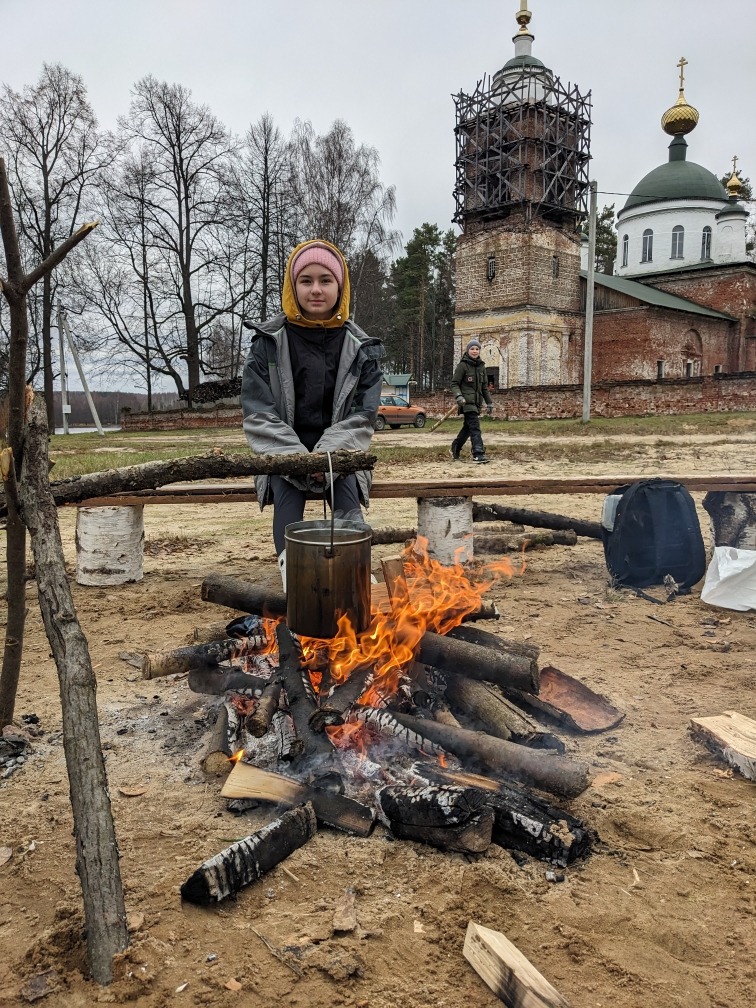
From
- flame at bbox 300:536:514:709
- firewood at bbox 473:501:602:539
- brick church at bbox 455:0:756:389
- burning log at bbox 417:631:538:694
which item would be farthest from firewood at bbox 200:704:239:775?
brick church at bbox 455:0:756:389

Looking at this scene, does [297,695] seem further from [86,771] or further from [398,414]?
[398,414]

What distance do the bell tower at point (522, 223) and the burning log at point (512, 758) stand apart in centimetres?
3351

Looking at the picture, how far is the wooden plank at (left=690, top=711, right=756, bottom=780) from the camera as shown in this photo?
8.33ft

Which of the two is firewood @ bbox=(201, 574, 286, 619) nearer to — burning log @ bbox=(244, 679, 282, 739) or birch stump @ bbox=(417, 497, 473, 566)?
burning log @ bbox=(244, 679, 282, 739)

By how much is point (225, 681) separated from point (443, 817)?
49.1 inches

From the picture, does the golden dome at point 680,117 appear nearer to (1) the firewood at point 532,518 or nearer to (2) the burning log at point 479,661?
(1) the firewood at point 532,518

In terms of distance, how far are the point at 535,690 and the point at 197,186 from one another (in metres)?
32.9

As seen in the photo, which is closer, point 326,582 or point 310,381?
point 326,582

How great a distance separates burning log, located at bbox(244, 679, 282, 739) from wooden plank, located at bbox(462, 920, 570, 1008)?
1.07 meters

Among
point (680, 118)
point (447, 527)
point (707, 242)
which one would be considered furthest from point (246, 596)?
Result: point (680, 118)

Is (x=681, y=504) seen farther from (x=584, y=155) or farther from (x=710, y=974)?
(x=584, y=155)

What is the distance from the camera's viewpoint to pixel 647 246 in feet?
148

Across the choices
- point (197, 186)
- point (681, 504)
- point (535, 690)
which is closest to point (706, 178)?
point (197, 186)

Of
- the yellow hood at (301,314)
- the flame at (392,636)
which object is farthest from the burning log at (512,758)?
the yellow hood at (301,314)
